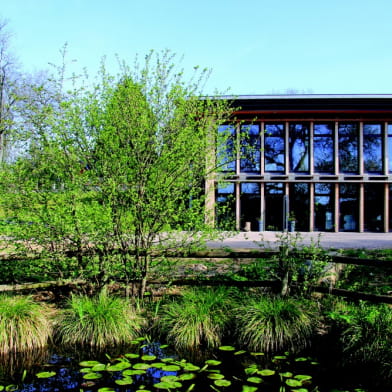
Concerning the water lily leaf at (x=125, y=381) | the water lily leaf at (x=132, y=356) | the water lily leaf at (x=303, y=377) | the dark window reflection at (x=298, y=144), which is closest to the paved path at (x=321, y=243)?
the water lily leaf at (x=132, y=356)

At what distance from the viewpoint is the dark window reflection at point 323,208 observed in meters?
25.5

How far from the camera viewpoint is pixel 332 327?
587 cm

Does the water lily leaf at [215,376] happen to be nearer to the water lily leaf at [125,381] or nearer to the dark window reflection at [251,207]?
the water lily leaf at [125,381]

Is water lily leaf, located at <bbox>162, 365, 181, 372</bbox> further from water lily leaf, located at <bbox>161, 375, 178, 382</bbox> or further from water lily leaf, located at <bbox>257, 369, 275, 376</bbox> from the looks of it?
water lily leaf, located at <bbox>257, 369, 275, 376</bbox>

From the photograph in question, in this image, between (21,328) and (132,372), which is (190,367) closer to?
(132,372)

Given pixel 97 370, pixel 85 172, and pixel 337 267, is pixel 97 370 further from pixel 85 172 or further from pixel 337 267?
pixel 337 267

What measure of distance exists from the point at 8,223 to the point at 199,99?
11.7 ft

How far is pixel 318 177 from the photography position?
82.5 feet

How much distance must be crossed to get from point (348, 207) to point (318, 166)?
2969 mm

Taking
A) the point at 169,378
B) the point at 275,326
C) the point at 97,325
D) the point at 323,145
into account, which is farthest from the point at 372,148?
the point at 169,378

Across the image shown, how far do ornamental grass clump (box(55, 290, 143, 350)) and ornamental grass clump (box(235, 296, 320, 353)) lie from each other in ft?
5.10

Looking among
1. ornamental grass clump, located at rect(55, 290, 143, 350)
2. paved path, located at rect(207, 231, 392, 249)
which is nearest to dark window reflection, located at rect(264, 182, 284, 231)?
paved path, located at rect(207, 231, 392, 249)

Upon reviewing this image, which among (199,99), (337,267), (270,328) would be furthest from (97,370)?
(337,267)

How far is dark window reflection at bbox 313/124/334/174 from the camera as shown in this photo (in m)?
25.9
